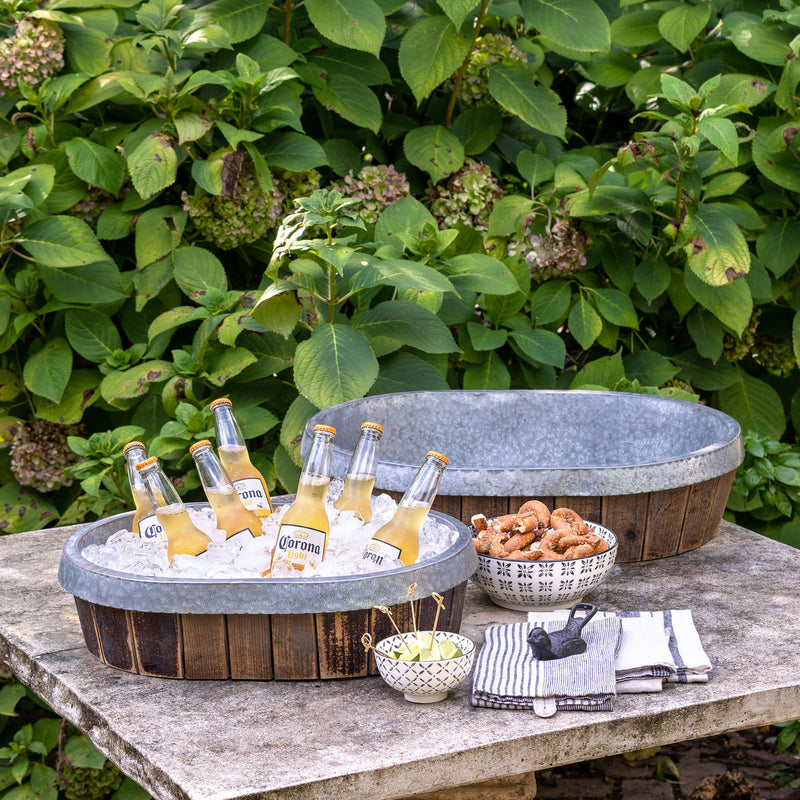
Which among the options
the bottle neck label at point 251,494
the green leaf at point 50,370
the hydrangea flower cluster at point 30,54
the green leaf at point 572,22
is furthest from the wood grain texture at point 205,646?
the green leaf at point 572,22

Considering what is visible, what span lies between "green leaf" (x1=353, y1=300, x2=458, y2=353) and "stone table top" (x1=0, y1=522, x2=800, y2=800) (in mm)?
816

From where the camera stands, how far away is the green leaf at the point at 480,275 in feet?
8.24

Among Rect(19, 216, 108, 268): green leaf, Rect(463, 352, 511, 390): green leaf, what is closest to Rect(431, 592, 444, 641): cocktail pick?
Rect(463, 352, 511, 390): green leaf

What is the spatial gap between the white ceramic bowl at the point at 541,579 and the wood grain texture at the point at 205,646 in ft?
1.42

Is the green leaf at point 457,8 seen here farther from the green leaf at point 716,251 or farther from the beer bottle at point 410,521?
the beer bottle at point 410,521

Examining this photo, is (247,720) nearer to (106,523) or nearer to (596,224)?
(106,523)

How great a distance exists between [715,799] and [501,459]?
3.97 feet

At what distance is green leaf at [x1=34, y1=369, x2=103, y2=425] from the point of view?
8.70ft

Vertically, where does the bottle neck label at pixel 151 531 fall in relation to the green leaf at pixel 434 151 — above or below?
below

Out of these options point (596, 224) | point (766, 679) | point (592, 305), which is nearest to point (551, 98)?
point (596, 224)

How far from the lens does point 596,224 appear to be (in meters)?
2.87

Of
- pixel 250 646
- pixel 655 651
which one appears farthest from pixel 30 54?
pixel 655 651

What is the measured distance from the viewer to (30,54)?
265 cm

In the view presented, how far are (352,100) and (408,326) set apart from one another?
0.77 meters
